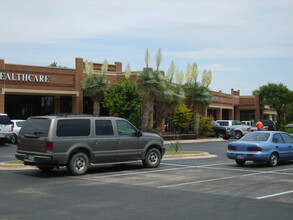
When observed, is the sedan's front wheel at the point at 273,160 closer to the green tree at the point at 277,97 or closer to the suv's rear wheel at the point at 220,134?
the suv's rear wheel at the point at 220,134

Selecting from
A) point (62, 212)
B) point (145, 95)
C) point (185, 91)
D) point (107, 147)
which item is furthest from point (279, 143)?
point (185, 91)

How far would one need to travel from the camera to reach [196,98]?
3828 cm

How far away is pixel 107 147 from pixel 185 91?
2454cm

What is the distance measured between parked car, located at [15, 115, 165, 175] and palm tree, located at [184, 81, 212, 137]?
73.5 ft

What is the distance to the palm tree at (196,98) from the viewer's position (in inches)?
1502

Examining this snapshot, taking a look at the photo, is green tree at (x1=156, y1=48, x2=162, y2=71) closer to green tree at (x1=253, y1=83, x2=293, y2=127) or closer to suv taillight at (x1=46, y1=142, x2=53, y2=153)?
suv taillight at (x1=46, y1=142, x2=53, y2=153)

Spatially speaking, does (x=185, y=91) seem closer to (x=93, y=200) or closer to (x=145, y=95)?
(x=145, y=95)

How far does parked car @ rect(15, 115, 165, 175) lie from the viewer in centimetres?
1383

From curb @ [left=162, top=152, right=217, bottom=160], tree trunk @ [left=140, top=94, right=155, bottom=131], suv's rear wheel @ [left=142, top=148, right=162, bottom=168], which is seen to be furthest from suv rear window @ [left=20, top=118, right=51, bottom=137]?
tree trunk @ [left=140, top=94, right=155, bottom=131]

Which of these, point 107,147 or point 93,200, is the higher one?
point 107,147

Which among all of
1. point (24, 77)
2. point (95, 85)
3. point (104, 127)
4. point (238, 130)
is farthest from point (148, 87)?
point (104, 127)

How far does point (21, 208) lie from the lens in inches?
358

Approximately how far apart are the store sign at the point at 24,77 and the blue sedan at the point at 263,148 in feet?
69.4

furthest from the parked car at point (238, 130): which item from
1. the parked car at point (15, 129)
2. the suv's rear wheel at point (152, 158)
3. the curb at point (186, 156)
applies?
the suv's rear wheel at point (152, 158)
